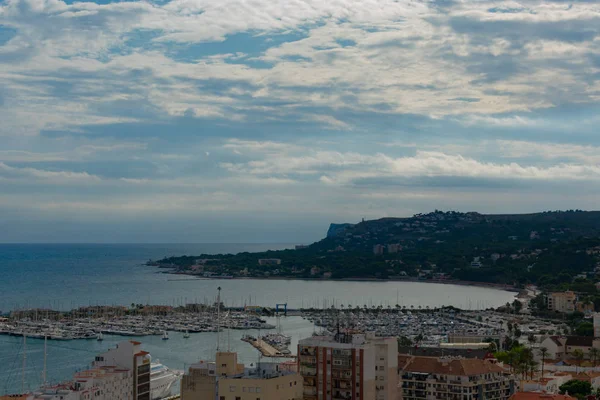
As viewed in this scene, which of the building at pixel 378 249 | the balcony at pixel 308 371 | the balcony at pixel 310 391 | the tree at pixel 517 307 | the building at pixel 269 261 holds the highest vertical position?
the building at pixel 378 249

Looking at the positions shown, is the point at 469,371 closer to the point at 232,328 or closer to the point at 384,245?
the point at 232,328

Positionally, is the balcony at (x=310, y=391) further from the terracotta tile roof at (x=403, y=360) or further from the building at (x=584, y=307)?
the building at (x=584, y=307)

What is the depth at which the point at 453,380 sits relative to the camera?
29.8 meters

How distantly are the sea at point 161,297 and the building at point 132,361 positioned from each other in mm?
14718

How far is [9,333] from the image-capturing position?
65.4 metres

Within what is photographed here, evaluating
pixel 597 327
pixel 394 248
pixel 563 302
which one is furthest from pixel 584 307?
pixel 394 248

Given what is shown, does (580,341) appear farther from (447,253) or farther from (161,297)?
(447,253)

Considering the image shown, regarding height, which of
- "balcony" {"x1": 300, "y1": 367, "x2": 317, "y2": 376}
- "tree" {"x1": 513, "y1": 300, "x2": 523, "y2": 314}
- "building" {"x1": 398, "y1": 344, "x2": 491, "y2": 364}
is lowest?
"tree" {"x1": 513, "y1": 300, "x2": 523, "y2": 314}

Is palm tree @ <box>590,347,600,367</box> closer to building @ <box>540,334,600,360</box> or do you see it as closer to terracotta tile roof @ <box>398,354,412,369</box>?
building @ <box>540,334,600,360</box>

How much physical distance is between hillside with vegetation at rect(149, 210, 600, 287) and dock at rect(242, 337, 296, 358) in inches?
2084

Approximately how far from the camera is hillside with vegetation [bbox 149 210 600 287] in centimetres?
11644

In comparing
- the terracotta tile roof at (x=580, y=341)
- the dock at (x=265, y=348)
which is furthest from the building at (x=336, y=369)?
the dock at (x=265, y=348)

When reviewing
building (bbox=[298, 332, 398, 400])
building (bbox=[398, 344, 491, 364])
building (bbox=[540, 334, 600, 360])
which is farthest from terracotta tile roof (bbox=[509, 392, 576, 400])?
building (bbox=[540, 334, 600, 360])

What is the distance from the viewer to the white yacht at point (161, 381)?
126 feet
